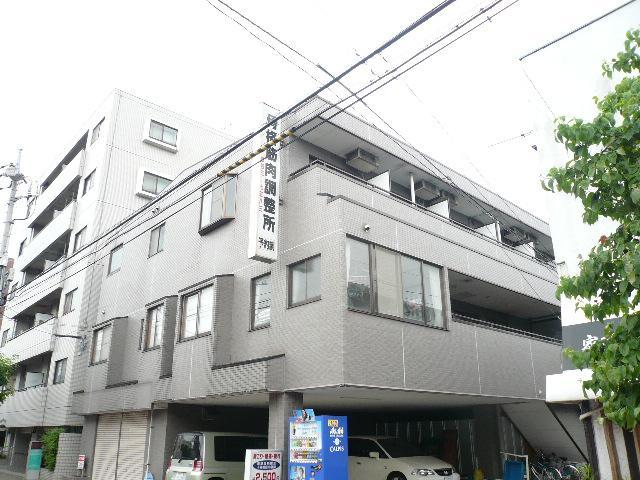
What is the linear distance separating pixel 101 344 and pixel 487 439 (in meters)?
15.1

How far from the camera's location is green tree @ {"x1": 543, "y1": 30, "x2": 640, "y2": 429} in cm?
518

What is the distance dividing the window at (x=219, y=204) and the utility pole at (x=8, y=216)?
7681 millimetres

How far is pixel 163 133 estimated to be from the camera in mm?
30094

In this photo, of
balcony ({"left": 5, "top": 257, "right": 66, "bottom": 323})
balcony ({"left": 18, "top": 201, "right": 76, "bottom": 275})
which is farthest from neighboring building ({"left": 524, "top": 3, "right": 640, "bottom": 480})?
balcony ({"left": 18, "top": 201, "right": 76, "bottom": 275})

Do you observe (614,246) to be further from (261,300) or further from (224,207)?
(224,207)

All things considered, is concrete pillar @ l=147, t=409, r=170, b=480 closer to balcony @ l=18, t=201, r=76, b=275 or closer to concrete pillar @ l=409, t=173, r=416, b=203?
concrete pillar @ l=409, t=173, r=416, b=203

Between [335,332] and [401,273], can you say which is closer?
[335,332]

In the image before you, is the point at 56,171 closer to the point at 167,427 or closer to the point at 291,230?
the point at 167,427

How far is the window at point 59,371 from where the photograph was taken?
82.2ft

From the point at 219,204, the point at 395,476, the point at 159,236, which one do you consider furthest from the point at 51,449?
the point at 395,476

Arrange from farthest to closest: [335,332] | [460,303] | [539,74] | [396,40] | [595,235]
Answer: [460,303] → [335,332] → [539,74] → [595,235] → [396,40]

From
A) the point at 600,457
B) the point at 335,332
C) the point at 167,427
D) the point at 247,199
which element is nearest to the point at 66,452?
the point at 167,427

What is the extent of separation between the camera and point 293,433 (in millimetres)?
11672

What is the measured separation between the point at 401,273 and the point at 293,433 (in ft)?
15.7
